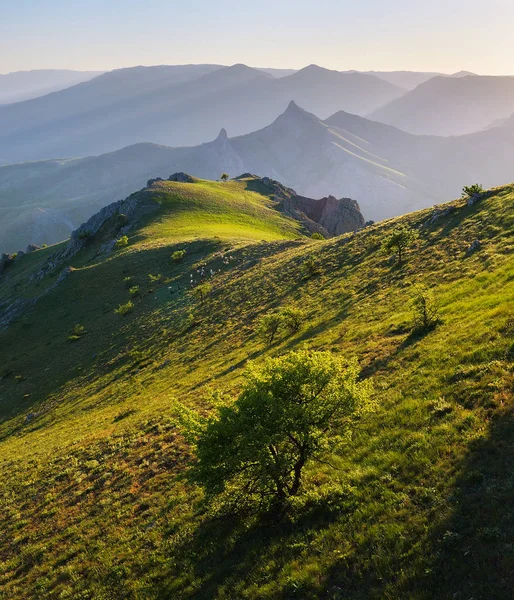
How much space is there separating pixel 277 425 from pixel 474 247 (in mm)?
27861

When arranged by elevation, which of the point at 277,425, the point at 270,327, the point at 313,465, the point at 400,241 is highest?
the point at 400,241

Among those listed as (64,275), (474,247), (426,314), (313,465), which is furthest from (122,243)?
(313,465)

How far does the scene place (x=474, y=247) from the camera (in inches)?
1228

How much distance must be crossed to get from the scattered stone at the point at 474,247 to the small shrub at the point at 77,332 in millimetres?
52214

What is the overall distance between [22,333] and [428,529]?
2788 inches

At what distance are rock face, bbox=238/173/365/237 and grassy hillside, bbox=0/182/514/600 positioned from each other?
7992 cm

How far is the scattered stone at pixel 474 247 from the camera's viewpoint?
101ft

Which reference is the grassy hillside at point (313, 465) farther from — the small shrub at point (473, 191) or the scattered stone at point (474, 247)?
the small shrub at point (473, 191)

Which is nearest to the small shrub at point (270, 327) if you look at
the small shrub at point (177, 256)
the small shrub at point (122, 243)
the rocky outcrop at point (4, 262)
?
the small shrub at point (177, 256)

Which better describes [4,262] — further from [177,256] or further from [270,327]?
[270,327]

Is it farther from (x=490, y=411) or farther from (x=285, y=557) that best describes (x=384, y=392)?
(x=285, y=557)

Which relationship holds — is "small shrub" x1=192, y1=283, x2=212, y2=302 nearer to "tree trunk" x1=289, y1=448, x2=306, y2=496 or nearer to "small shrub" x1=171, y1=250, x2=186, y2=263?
"small shrub" x1=171, y1=250, x2=186, y2=263

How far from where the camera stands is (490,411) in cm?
1284

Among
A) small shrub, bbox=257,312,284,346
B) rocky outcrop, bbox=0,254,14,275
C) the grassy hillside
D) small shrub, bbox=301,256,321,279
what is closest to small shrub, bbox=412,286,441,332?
the grassy hillside
